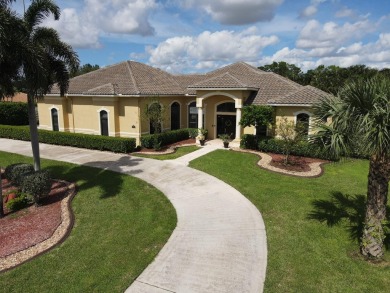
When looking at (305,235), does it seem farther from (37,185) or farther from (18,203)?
(18,203)

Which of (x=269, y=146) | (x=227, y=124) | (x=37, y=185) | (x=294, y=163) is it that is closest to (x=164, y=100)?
(x=227, y=124)

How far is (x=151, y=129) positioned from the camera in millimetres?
23766

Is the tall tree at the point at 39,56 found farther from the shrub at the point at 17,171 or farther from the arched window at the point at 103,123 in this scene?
the arched window at the point at 103,123

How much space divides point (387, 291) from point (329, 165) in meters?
12.0

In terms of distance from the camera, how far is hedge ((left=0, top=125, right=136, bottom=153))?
2061cm

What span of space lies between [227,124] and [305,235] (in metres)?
16.6

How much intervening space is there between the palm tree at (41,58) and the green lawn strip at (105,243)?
458 centimetres

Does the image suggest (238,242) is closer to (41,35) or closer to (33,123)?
(33,123)

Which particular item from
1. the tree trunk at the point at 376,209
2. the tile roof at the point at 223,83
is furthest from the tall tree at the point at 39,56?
the tree trunk at the point at 376,209

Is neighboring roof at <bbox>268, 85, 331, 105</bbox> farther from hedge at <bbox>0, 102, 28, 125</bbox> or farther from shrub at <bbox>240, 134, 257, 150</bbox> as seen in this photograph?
hedge at <bbox>0, 102, 28, 125</bbox>

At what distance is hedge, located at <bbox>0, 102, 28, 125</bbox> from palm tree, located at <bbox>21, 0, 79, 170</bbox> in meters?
25.3

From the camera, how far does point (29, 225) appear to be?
10367 millimetres

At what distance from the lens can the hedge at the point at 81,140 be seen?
20.6 m

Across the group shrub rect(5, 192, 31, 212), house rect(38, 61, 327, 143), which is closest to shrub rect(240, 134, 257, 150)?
house rect(38, 61, 327, 143)
